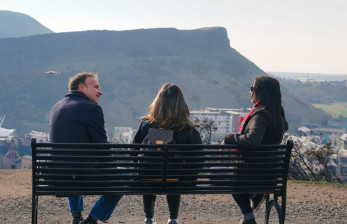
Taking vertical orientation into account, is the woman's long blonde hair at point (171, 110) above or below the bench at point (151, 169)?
above

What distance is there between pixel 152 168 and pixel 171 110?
18.6 inches

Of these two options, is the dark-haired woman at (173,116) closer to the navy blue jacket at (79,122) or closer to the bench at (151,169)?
the bench at (151,169)

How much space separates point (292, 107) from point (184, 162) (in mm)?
147112

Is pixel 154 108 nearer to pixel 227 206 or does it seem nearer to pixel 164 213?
pixel 164 213

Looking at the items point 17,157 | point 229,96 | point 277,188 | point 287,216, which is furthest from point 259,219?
point 229,96

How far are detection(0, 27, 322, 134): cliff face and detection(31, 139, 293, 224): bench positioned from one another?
12456 cm

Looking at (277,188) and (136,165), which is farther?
(277,188)

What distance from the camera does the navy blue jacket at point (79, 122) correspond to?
427cm

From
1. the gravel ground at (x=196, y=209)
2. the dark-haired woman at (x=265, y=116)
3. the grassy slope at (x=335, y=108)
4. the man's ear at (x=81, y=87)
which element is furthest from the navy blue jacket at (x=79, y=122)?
the grassy slope at (x=335, y=108)

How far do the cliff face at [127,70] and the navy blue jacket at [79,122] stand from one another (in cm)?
12442

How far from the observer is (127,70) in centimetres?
16100

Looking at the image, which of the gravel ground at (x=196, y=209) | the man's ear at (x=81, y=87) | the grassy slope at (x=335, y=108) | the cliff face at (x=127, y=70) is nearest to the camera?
the man's ear at (x=81, y=87)

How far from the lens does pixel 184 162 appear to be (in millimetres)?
4227

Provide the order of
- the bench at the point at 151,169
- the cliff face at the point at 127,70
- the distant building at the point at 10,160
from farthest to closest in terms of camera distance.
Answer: the cliff face at the point at 127,70
the distant building at the point at 10,160
the bench at the point at 151,169
